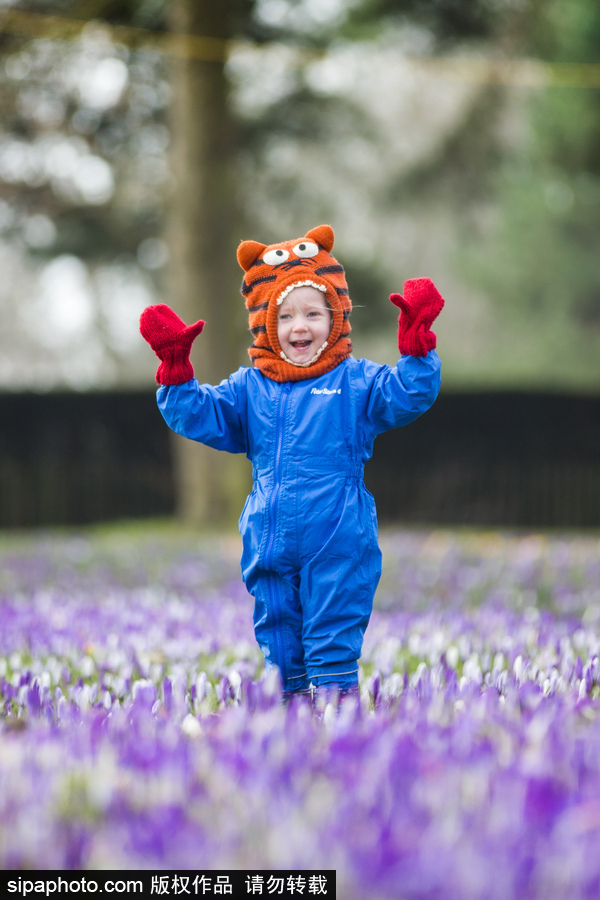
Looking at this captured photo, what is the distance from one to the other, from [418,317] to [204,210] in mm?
9462

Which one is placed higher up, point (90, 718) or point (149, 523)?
point (90, 718)

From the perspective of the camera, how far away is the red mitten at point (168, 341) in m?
3.23

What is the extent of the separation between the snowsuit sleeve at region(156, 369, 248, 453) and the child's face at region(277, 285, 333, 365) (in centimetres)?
24

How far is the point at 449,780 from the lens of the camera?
180 centimetres

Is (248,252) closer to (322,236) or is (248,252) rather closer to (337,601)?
(322,236)

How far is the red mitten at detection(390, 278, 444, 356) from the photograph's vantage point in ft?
10.2

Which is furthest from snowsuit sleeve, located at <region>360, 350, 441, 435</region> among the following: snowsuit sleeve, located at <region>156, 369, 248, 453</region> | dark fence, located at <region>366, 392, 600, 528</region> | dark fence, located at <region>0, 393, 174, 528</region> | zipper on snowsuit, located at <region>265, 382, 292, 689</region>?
dark fence, located at <region>0, 393, 174, 528</region>

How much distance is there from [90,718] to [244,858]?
95cm

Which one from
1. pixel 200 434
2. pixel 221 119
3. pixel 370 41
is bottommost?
pixel 200 434

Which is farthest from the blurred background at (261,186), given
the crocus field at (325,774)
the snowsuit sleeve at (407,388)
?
the crocus field at (325,774)

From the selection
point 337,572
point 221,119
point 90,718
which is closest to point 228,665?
point 337,572

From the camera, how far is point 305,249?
344 centimetres

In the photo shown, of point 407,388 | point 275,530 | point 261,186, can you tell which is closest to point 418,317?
point 407,388

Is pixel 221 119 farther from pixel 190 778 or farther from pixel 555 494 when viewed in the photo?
pixel 190 778
